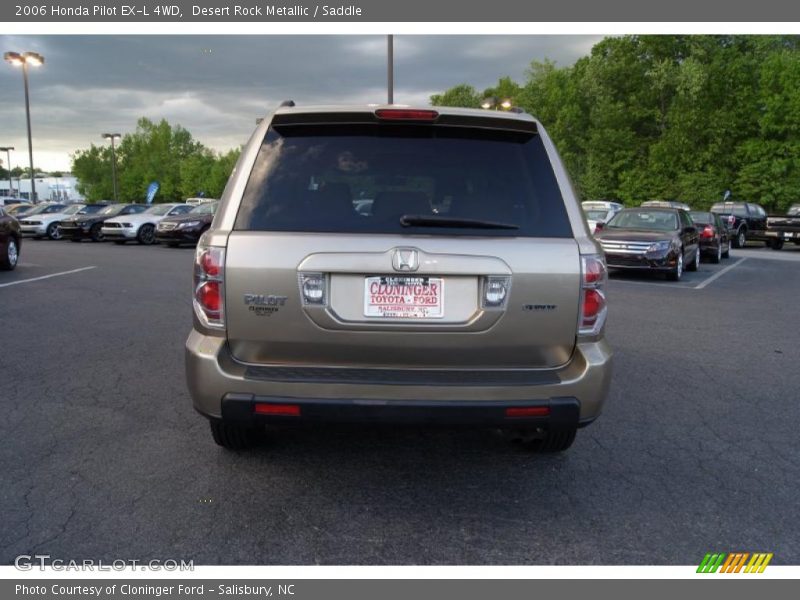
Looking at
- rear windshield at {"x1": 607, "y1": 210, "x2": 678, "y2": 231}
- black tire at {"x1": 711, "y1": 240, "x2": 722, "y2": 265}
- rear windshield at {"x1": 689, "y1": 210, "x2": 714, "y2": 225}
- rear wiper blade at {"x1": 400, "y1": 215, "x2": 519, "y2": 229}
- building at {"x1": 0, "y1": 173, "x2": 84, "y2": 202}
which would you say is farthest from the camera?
building at {"x1": 0, "y1": 173, "x2": 84, "y2": 202}

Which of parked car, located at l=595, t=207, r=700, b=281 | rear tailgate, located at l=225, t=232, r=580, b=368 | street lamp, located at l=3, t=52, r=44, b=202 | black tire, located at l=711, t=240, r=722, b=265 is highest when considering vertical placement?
street lamp, located at l=3, t=52, r=44, b=202

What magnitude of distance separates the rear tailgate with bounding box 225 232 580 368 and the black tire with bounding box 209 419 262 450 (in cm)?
85

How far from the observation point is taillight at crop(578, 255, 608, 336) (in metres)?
3.11

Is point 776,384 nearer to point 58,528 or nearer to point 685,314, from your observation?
point 685,314

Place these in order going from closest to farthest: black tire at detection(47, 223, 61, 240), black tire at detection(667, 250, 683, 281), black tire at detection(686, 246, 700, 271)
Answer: black tire at detection(667, 250, 683, 281)
black tire at detection(686, 246, 700, 271)
black tire at detection(47, 223, 61, 240)

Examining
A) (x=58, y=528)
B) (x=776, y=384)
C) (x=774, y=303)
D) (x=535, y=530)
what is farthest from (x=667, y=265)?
(x=58, y=528)

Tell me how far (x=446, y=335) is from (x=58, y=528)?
198cm

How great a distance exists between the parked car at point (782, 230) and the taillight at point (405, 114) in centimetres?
2671

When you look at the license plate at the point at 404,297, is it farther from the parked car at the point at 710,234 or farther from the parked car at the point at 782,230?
the parked car at the point at 782,230

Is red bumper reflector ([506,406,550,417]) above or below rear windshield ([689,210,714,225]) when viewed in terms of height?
below

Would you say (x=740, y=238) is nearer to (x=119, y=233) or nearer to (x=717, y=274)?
(x=717, y=274)

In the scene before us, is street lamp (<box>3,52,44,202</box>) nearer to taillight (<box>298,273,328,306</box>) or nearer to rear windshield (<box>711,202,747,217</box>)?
rear windshield (<box>711,202,747,217</box>)

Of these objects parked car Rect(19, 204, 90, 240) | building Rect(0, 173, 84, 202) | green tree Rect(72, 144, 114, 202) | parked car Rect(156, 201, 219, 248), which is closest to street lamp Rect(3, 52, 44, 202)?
parked car Rect(19, 204, 90, 240)

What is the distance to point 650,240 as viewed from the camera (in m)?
13.8
